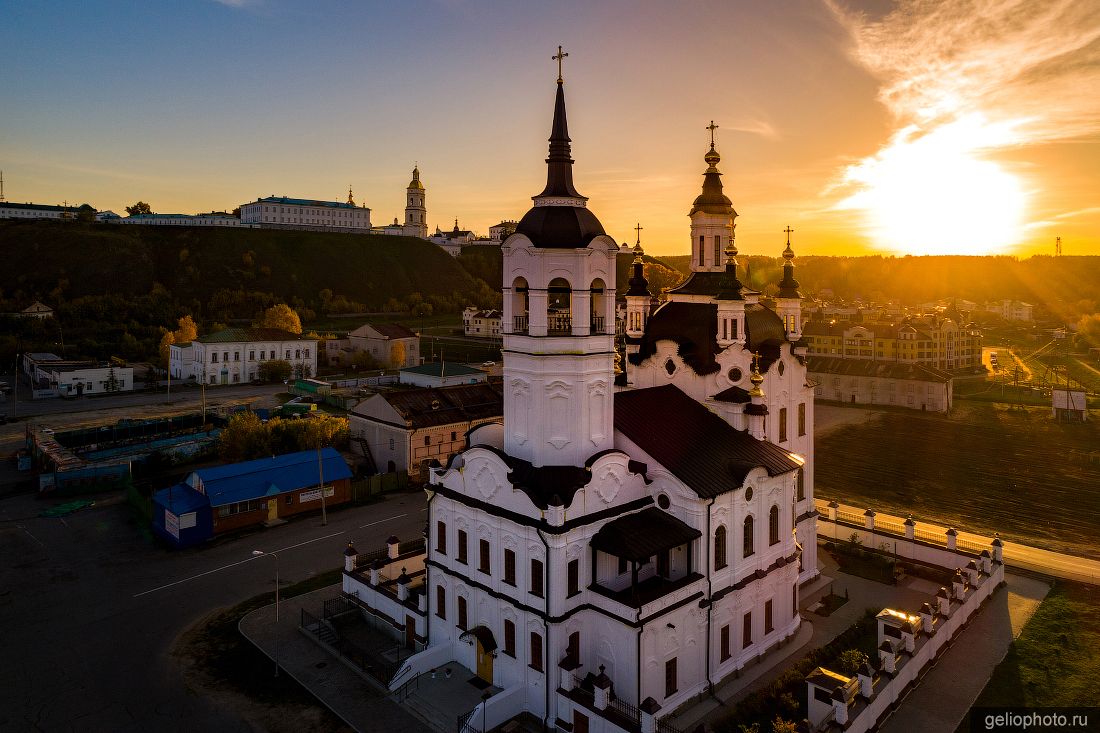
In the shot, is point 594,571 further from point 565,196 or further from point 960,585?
point 960,585

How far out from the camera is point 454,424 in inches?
1715

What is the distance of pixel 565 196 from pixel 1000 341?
439 feet

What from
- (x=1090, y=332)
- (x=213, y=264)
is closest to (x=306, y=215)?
(x=213, y=264)

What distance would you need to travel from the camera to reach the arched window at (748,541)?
21906mm

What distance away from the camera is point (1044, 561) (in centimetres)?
2891

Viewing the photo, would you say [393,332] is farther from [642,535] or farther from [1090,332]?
[1090,332]

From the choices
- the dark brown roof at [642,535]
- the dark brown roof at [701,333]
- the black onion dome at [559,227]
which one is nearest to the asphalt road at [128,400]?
the dark brown roof at [701,333]

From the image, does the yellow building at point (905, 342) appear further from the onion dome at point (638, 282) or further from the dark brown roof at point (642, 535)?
the dark brown roof at point (642, 535)

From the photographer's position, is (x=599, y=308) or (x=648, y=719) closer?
(x=648, y=719)

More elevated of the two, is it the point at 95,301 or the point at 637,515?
the point at 95,301

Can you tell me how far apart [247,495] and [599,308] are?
23464mm

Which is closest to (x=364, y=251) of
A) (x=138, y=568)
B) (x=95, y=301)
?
(x=95, y=301)

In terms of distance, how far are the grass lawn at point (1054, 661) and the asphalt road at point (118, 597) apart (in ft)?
75.8

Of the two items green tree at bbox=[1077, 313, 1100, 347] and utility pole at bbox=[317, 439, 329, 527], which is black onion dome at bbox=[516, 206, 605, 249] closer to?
utility pole at bbox=[317, 439, 329, 527]
